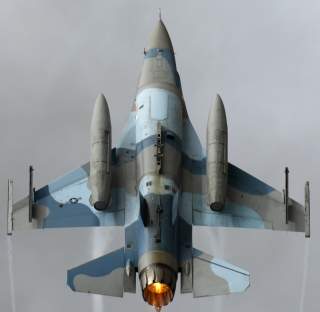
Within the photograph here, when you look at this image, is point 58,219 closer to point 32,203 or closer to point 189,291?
point 32,203

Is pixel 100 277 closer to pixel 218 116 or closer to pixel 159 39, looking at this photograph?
pixel 218 116

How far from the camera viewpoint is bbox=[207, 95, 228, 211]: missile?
62.1 metres

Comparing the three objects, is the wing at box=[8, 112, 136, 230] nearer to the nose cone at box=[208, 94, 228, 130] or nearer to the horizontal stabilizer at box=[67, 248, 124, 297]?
the horizontal stabilizer at box=[67, 248, 124, 297]

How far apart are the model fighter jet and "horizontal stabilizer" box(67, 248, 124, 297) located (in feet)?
0.10

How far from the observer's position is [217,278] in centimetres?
5981

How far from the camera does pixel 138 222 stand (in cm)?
6134

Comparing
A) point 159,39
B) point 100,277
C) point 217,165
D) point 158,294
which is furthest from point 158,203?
point 159,39

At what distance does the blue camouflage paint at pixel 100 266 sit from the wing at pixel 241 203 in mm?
3258

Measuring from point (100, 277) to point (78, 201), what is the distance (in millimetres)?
4455

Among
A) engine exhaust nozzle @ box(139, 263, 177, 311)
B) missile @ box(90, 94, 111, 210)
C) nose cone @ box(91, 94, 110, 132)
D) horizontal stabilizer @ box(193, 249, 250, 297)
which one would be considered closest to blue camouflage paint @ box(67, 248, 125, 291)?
engine exhaust nozzle @ box(139, 263, 177, 311)

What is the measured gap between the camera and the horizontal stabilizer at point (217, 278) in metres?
59.4

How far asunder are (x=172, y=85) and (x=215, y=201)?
6.42 m

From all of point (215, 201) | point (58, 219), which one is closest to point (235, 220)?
point (215, 201)

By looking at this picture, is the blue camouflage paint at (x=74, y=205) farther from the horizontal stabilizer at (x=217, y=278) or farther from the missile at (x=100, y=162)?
the horizontal stabilizer at (x=217, y=278)
